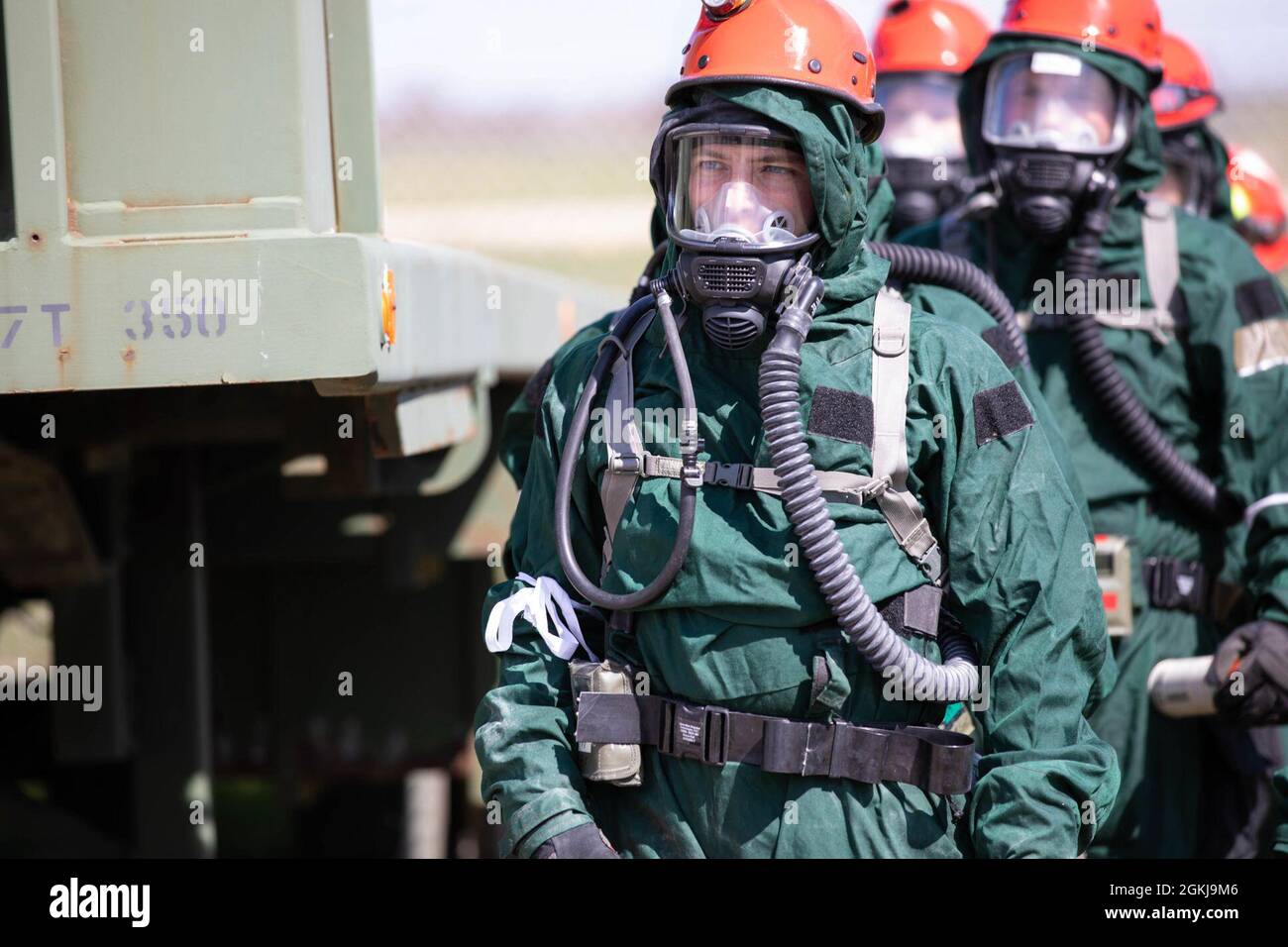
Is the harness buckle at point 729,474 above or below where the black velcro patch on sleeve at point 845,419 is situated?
below

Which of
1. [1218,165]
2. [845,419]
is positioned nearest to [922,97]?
[1218,165]

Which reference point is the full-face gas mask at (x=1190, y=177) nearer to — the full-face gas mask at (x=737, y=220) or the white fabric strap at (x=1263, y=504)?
the white fabric strap at (x=1263, y=504)

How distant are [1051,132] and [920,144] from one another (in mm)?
1674

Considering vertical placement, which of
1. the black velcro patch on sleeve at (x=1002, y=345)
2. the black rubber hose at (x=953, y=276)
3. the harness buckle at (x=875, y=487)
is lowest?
the harness buckle at (x=875, y=487)

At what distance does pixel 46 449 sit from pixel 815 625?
2980 millimetres

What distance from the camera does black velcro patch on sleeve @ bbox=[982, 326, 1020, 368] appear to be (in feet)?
9.55

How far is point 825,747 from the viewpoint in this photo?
2.39 m

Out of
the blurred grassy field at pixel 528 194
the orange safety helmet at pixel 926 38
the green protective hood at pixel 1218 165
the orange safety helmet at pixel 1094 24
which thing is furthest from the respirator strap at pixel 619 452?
the blurred grassy field at pixel 528 194

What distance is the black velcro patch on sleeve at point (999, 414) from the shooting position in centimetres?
241

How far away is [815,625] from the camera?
2438 millimetres

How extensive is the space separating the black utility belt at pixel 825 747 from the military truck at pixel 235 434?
0.85 meters

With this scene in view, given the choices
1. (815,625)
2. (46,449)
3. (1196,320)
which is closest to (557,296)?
(46,449)
